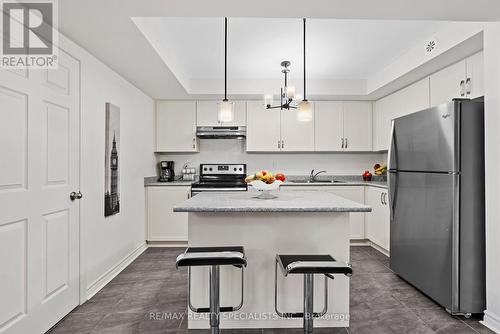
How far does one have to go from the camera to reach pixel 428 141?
2559mm

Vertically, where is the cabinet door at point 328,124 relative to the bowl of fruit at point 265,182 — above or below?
above

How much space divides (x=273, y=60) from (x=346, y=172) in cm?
241

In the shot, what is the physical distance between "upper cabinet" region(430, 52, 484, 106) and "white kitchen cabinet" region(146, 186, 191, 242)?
10.8 ft

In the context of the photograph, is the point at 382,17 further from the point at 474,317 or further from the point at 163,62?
the point at 474,317

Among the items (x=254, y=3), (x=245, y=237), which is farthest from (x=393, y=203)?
(x=254, y=3)

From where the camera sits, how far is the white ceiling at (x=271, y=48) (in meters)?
2.73

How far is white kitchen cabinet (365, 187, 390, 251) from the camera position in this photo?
390 centimetres

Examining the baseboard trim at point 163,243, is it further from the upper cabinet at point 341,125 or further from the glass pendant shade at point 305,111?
the glass pendant shade at point 305,111

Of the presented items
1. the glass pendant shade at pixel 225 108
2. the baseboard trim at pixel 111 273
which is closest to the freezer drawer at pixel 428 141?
the glass pendant shade at pixel 225 108

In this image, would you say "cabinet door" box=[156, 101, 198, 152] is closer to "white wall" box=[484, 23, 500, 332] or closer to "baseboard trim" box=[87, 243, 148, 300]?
"baseboard trim" box=[87, 243, 148, 300]

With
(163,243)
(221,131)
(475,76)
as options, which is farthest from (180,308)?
(475,76)

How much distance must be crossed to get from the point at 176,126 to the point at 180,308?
294 cm

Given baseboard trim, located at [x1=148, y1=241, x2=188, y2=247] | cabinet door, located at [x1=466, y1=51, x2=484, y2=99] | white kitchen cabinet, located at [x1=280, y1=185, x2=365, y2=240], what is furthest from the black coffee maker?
cabinet door, located at [x1=466, y1=51, x2=484, y2=99]

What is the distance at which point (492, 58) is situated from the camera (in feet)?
7.29
